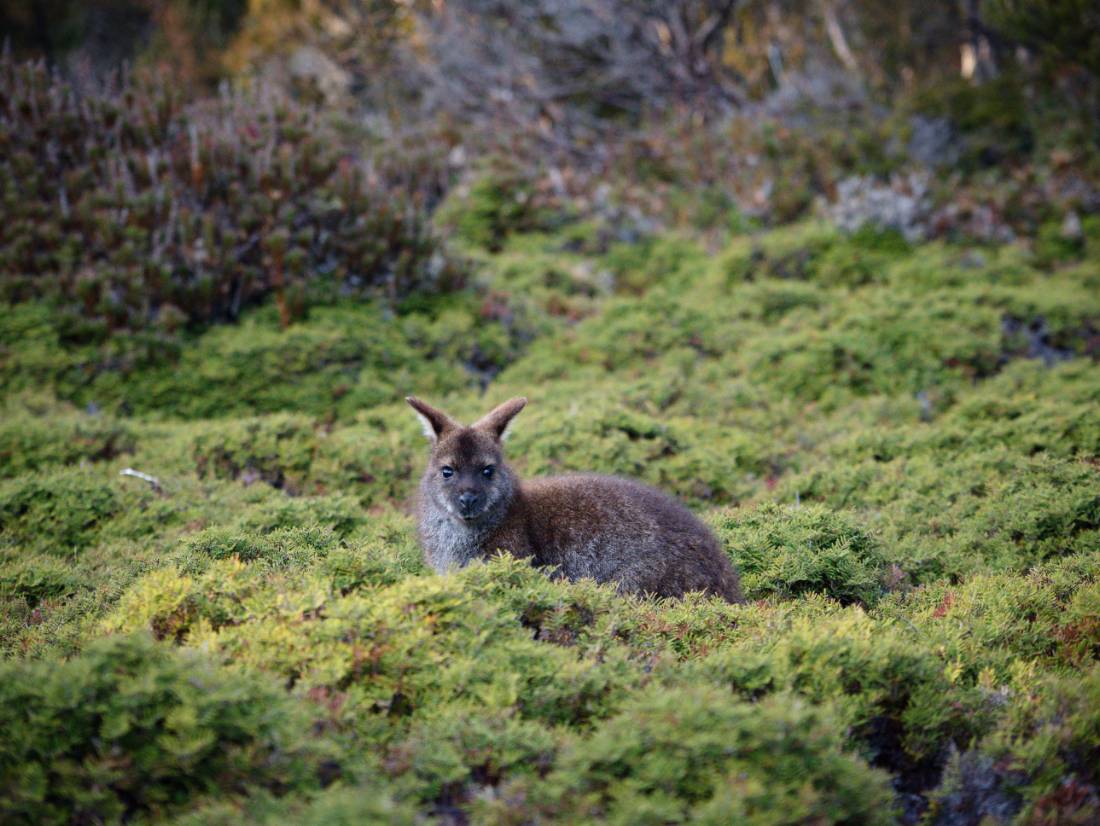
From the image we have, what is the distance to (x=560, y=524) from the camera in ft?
20.7

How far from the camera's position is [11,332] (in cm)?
1031

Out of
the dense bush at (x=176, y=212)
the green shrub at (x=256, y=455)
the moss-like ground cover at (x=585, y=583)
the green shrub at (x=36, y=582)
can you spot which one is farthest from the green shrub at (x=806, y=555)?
the dense bush at (x=176, y=212)

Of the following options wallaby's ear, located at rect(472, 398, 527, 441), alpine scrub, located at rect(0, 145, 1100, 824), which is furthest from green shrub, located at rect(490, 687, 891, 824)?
wallaby's ear, located at rect(472, 398, 527, 441)

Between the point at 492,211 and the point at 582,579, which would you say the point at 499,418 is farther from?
the point at 492,211

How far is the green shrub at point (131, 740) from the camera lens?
3670 mm

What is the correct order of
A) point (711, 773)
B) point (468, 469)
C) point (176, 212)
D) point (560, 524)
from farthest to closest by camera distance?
point (176, 212), point (468, 469), point (560, 524), point (711, 773)

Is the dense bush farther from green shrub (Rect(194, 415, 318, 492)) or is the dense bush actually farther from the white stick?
the white stick

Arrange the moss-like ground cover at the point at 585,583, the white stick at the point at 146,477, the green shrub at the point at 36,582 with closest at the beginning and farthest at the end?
the moss-like ground cover at the point at 585,583 < the green shrub at the point at 36,582 < the white stick at the point at 146,477

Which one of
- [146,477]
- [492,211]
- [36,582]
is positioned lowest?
[36,582]

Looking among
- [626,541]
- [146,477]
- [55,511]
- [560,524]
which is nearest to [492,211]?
[146,477]

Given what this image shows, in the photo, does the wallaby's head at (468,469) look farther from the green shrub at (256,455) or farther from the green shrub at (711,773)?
the green shrub at (711,773)

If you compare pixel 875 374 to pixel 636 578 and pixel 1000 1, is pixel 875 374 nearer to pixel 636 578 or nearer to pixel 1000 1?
pixel 636 578

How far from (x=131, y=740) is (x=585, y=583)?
8.36 ft

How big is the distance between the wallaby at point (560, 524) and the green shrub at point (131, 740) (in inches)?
90.3
